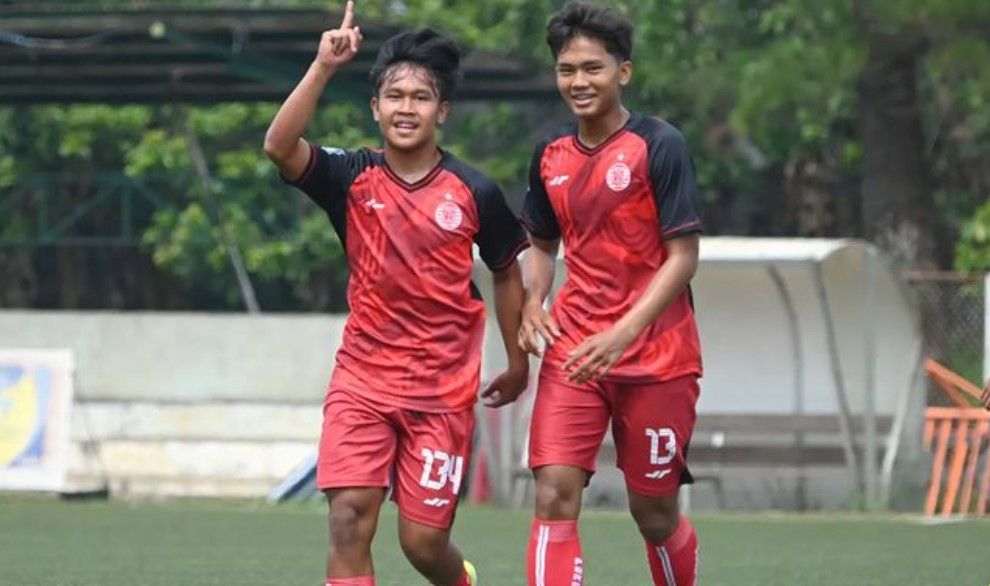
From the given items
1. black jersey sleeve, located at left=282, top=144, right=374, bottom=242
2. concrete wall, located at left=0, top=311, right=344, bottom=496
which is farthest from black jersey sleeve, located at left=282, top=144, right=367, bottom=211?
concrete wall, located at left=0, top=311, right=344, bottom=496

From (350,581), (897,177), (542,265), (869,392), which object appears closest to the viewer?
(350,581)

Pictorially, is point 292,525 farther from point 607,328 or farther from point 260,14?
point 607,328

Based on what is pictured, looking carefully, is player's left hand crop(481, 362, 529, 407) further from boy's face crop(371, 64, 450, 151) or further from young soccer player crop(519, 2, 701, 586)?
boy's face crop(371, 64, 450, 151)

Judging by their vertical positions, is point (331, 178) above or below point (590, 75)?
below

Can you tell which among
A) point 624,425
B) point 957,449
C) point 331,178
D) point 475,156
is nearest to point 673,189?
point 624,425

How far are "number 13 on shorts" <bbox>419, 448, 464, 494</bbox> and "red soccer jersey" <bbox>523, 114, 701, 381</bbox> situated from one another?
542 mm

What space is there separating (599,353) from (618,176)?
609mm

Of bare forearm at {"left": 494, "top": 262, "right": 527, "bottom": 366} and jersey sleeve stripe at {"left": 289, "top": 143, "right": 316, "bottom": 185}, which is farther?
bare forearm at {"left": 494, "top": 262, "right": 527, "bottom": 366}

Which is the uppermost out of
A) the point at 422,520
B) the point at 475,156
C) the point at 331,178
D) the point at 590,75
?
the point at 590,75

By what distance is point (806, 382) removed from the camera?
19.0m

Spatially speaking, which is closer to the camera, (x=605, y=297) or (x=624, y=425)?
(x=605, y=297)

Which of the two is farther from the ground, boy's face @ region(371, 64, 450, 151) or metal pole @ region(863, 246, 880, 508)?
boy's face @ region(371, 64, 450, 151)

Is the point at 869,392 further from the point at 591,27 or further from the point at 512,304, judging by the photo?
the point at 591,27

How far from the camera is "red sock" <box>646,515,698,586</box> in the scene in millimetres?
8609
